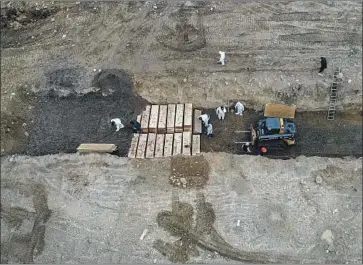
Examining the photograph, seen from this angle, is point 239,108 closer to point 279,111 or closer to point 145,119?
point 279,111

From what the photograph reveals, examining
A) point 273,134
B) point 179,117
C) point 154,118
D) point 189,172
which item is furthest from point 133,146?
point 273,134

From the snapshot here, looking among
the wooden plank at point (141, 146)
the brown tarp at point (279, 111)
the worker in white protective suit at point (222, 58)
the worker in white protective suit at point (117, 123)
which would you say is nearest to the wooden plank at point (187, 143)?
the wooden plank at point (141, 146)

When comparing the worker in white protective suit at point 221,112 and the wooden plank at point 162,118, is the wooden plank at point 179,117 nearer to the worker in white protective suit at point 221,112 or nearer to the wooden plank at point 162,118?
the wooden plank at point 162,118

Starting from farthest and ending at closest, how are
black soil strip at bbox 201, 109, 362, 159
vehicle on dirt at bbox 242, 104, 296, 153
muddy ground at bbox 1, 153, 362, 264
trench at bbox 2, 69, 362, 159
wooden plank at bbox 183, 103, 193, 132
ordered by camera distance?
1. wooden plank at bbox 183, 103, 193, 132
2. trench at bbox 2, 69, 362, 159
3. black soil strip at bbox 201, 109, 362, 159
4. vehicle on dirt at bbox 242, 104, 296, 153
5. muddy ground at bbox 1, 153, 362, 264

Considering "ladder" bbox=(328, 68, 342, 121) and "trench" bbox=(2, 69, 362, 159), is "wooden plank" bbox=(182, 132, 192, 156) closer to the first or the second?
"trench" bbox=(2, 69, 362, 159)

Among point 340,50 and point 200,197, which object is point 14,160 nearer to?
point 200,197

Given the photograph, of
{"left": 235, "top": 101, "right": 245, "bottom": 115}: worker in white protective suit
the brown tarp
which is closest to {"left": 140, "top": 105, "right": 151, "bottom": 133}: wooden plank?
{"left": 235, "top": 101, "right": 245, "bottom": 115}: worker in white protective suit

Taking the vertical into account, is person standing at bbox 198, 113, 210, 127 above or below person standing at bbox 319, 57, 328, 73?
below
